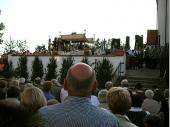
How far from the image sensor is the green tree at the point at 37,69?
2477 cm

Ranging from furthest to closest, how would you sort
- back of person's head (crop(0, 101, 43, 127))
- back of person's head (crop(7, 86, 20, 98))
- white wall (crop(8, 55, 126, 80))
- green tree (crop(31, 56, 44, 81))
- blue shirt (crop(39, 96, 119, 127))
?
1. green tree (crop(31, 56, 44, 81))
2. white wall (crop(8, 55, 126, 80))
3. back of person's head (crop(7, 86, 20, 98))
4. blue shirt (crop(39, 96, 119, 127))
5. back of person's head (crop(0, 101, 43, 127))

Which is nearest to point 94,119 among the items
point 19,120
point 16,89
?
point 19,120

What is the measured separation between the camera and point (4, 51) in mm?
30219

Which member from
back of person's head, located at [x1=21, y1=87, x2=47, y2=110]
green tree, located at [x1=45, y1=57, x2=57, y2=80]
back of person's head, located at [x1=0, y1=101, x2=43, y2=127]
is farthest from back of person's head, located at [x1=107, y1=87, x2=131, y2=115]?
green tree, located at [x1=45, y1=57, x2=57, y2=80]

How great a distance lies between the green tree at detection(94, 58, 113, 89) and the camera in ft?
70.9

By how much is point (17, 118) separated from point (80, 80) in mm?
1320

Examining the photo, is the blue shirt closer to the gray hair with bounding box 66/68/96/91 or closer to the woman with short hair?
the gray hair with bounding box 66/68/96/91

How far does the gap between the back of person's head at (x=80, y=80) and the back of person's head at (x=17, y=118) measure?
49.1 inches

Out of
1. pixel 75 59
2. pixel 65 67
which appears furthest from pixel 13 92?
pixel 75 59

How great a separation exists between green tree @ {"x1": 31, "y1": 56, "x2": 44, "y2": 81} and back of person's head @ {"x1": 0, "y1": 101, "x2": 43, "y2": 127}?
23.3m

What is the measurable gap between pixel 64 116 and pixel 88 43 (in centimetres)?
2900

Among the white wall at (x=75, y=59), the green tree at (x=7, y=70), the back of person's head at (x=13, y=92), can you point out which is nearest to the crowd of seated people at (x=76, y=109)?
the back of person's head at (x=13, y=92)

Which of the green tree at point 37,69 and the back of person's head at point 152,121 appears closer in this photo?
the back of person's head at point 152,121

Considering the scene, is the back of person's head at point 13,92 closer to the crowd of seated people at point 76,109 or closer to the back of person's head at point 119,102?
the crowd of seated people at point 76,109
